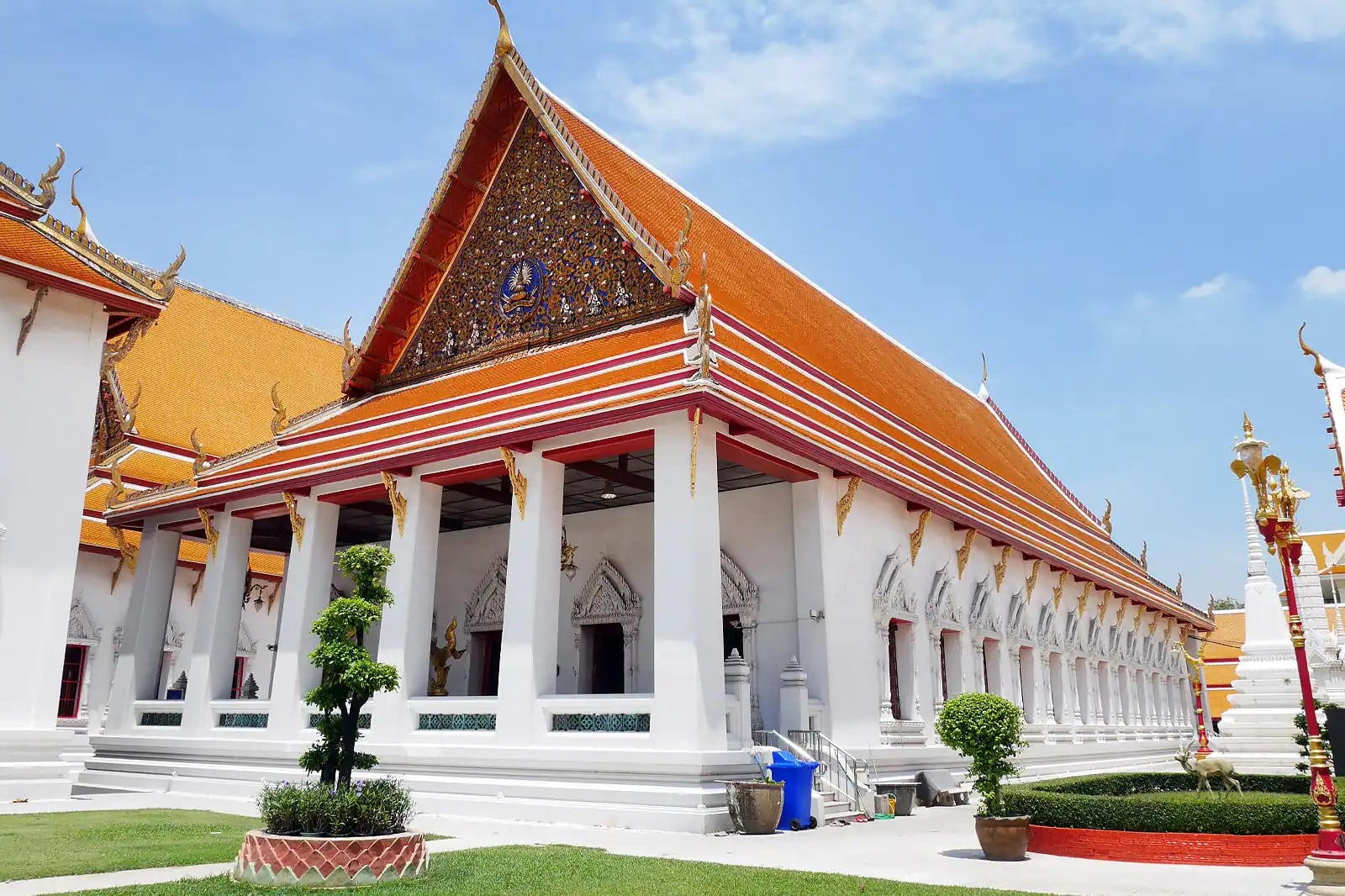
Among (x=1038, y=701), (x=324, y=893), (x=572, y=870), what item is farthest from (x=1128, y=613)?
(x=324, y=893)

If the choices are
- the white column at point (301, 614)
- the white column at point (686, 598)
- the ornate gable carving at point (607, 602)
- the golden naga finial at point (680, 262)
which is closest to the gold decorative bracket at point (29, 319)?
the white column at point (301, 614)

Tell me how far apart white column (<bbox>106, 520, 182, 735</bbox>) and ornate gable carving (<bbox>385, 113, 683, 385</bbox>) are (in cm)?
391

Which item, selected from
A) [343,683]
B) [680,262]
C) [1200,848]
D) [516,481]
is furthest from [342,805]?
[680,262]

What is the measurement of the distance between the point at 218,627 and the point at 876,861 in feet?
29.0

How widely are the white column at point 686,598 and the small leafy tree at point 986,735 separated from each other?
192cm

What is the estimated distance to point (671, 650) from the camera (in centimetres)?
876

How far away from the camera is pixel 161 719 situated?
502 inches

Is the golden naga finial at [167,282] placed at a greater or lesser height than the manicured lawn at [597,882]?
greater

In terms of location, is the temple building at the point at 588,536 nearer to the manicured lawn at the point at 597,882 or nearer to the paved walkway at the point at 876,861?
the paved walkway at the point at 876,861

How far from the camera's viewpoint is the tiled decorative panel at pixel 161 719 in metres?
12.6

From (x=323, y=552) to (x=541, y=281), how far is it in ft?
13.8

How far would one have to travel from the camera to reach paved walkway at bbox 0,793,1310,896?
19.6 ft

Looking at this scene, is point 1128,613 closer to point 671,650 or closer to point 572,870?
point 671,650

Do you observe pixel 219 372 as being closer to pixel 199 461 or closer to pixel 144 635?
pixel 199 461
